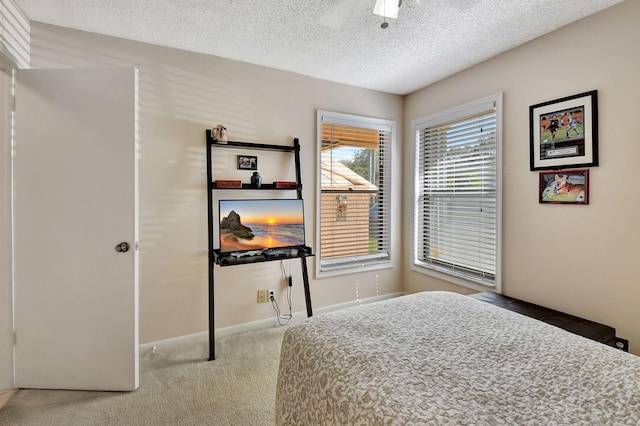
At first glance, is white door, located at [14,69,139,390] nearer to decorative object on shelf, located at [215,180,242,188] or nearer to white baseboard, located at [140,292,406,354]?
white baseboard, located at [140,292,406,354]

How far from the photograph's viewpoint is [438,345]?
129 centimetres

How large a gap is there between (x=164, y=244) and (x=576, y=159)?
3.26 meters

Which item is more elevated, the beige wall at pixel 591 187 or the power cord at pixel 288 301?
the beige wall at pixel 591 187

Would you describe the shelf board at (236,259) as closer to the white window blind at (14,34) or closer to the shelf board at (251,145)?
the shelf board at (251,145)

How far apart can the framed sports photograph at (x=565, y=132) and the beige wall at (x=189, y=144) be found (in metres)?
1.97

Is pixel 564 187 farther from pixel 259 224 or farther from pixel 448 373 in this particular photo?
pixel 259 224

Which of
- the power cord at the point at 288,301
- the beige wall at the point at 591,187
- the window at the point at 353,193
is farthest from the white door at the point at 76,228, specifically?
the beige wall at the point at 591,187

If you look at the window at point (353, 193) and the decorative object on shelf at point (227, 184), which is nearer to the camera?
the decorative object on shelf at point (227, 184)

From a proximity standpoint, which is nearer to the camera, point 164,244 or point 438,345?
point 438,345

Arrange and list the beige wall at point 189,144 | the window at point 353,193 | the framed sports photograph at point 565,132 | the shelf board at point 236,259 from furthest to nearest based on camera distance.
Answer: the window at point 353,193 → the beige wall at point 189,144 → the shelf board at point 236,259 → the framed sports photograph at point 565,132

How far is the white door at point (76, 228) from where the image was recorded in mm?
2043

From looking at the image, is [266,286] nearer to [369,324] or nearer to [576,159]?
[369,324]

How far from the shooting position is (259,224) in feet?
9.02

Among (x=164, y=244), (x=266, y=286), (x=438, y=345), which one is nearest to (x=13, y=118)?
(x=164, y=244)
